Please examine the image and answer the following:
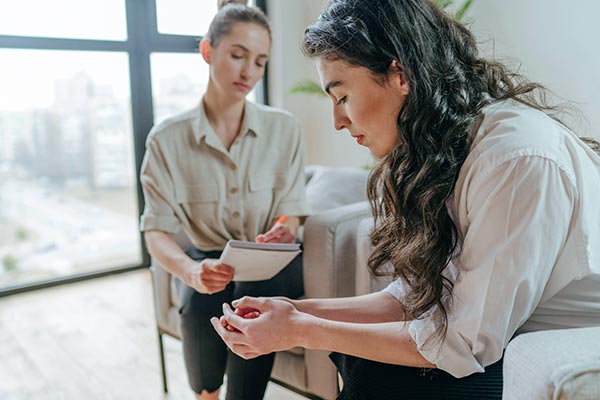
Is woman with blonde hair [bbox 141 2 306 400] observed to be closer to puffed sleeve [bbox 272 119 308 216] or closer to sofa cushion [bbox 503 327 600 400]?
puffed sleeve [bbox 272 119 308 216]

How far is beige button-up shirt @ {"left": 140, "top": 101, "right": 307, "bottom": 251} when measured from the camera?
1.62 m

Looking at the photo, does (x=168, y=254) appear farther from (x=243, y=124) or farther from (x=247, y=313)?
(x=247, y=313)

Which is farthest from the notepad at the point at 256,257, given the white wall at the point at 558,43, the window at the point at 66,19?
the window at the point at 66,19

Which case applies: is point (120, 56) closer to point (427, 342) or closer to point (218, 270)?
point (218, 270)

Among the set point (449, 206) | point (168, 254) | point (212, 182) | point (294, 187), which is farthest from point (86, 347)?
point (449, 206)

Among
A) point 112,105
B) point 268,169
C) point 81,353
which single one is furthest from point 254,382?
point 112,105

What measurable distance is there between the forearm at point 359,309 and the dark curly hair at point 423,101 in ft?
0.53

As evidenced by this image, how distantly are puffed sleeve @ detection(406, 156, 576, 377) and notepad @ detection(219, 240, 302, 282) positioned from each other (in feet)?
1.76

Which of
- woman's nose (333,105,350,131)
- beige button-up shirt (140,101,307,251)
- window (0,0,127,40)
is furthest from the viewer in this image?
window (0,0,127,40)

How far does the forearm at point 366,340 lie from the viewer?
88cm

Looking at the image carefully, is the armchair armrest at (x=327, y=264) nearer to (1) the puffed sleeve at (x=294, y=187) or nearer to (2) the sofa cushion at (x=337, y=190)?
(1) the puffed sleeve at (x=294, y=187)

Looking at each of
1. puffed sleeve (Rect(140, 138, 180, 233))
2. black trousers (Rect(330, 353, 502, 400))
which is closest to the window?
puffed sleeve (Rect(140, 138, 180, 233))

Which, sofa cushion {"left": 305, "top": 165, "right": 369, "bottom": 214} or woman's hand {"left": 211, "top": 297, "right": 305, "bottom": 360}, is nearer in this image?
woman's hand {"left": 211, "top": 297, "right": 305, "bottom": 360}

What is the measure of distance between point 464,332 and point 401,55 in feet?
1.43
